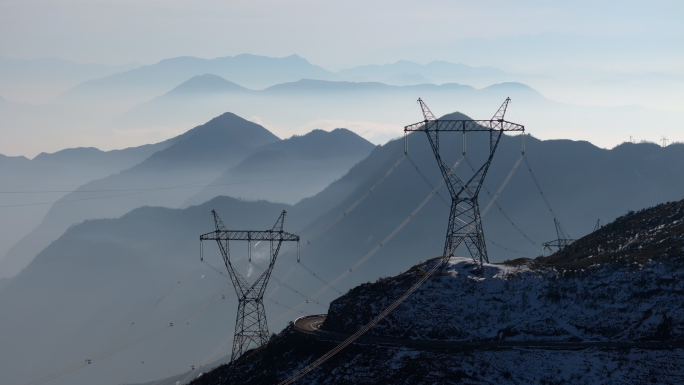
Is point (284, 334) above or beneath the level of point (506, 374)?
above

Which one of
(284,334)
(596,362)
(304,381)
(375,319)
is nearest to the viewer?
(596,362)

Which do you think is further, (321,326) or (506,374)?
(321,326)

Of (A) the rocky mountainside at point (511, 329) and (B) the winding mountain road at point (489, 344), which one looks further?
(B) the winding mountain road at point (489, 344)

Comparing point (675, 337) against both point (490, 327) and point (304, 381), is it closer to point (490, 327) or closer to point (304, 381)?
point (490, 327)

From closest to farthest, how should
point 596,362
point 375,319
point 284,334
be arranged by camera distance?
point 596,362 → point 375,319 → point 284,334

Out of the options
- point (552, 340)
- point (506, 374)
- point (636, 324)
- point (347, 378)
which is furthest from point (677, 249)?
point (347, 378)

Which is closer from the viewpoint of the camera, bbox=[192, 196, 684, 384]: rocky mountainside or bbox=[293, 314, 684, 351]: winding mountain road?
bbox=[192, 196, 684, 384]: rocky mountainside

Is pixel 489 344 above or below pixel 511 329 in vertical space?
below

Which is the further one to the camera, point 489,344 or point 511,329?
point 511,329
